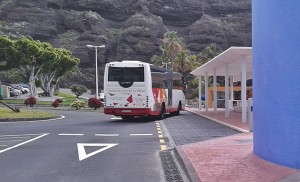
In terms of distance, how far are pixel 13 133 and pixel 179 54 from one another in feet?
191

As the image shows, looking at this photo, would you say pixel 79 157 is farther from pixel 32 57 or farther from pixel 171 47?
pixel 171 47

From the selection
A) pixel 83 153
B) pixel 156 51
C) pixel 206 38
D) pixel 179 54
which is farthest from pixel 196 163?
pixel 206 38

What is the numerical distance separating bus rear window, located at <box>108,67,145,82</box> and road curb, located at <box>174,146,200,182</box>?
1201 cm

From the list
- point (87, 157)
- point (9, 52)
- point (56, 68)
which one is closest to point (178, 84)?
point (87, 157)

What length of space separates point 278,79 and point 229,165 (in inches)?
76.2

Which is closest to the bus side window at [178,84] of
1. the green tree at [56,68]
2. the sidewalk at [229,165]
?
the sidewalk at [229,165]

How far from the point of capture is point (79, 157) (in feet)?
34.3

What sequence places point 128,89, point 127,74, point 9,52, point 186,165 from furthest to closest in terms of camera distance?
point 9,52 → point 127,74 → point 128,89 → point 186,165

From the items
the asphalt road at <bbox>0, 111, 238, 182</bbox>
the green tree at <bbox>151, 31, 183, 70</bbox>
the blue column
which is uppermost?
the green tree at <bbox>151, 31, 183, 70</bbox>

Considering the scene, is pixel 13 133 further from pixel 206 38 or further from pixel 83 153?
pixel 206 38

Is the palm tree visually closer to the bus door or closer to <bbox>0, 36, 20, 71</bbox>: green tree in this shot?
<bbox>0, 36, 20, 71</bbox>: green tree

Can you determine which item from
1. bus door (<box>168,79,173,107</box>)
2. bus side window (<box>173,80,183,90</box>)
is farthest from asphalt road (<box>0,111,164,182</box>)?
bus side window (<box>173,80,183,90</box>)

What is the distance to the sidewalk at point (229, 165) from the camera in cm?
715

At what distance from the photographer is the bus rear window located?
22859 millimetres
